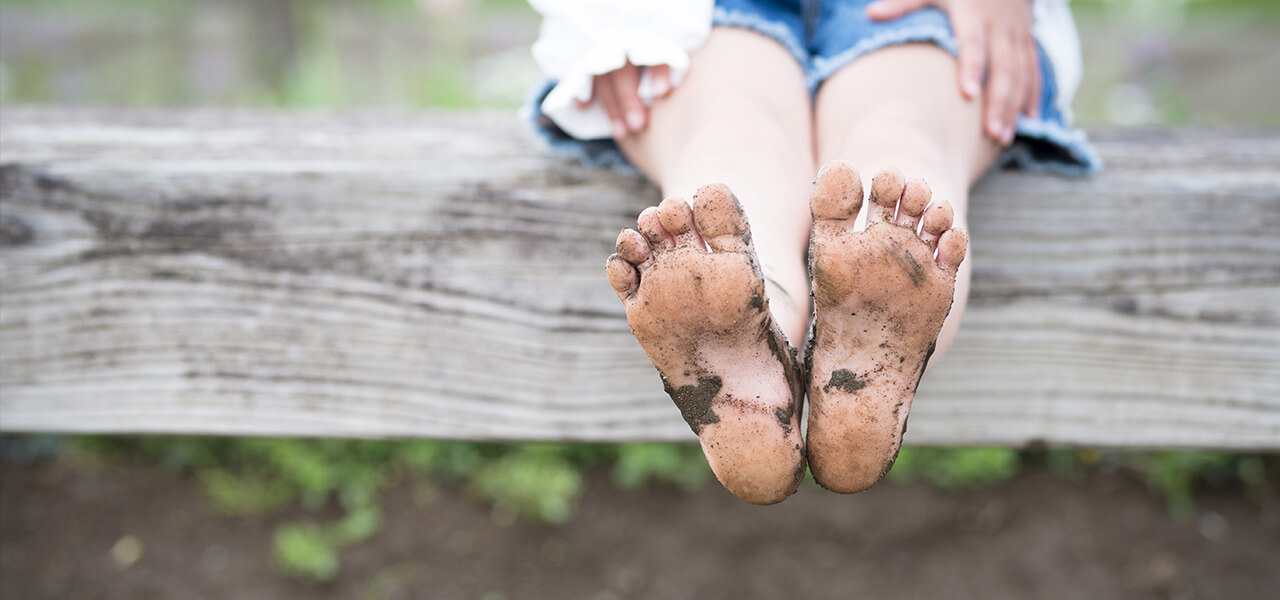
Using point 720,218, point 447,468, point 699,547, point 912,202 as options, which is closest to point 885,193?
point 912,202

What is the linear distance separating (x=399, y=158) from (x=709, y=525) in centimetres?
117

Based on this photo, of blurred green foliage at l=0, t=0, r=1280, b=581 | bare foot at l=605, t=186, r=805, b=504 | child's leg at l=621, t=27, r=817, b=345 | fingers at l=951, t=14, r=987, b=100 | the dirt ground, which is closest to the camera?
bare foot at l=605, t=186, r=805, b=504

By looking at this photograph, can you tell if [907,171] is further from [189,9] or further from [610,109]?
[189,9]

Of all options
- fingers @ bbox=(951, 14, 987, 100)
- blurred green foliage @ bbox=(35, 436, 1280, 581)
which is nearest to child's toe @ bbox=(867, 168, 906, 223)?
fingers @ bbox=(951, 14, 987, 100)

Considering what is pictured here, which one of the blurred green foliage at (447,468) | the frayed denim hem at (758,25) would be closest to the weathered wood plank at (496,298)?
the frayed denim hem at (758,25)

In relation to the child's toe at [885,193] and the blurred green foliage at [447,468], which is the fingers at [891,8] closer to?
the child's toe at [885,193]

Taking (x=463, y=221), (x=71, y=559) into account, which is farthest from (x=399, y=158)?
(x=71, y=559)

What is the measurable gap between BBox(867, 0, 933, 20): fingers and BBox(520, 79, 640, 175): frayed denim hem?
35cm

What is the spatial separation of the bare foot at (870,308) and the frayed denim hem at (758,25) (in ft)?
1.43

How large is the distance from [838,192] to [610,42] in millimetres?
459

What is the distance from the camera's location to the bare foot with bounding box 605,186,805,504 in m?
0.68

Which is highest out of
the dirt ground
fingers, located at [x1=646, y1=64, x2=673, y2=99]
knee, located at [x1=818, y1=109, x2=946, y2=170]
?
fingers, located at [x1=646, y1=64, x2=673, y2=99]

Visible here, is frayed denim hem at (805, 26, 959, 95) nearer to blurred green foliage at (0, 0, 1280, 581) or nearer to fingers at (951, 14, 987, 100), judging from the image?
fingers at (951, 14, 987, 100)

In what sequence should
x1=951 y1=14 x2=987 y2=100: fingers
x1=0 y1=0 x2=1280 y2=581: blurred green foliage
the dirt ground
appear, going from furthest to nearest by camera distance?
x1=0 y1=0 x2=1280 y2=581: blurred green foliage < the dirt ground < x1=951 y1=14 x2=987 y2=100: fingers
